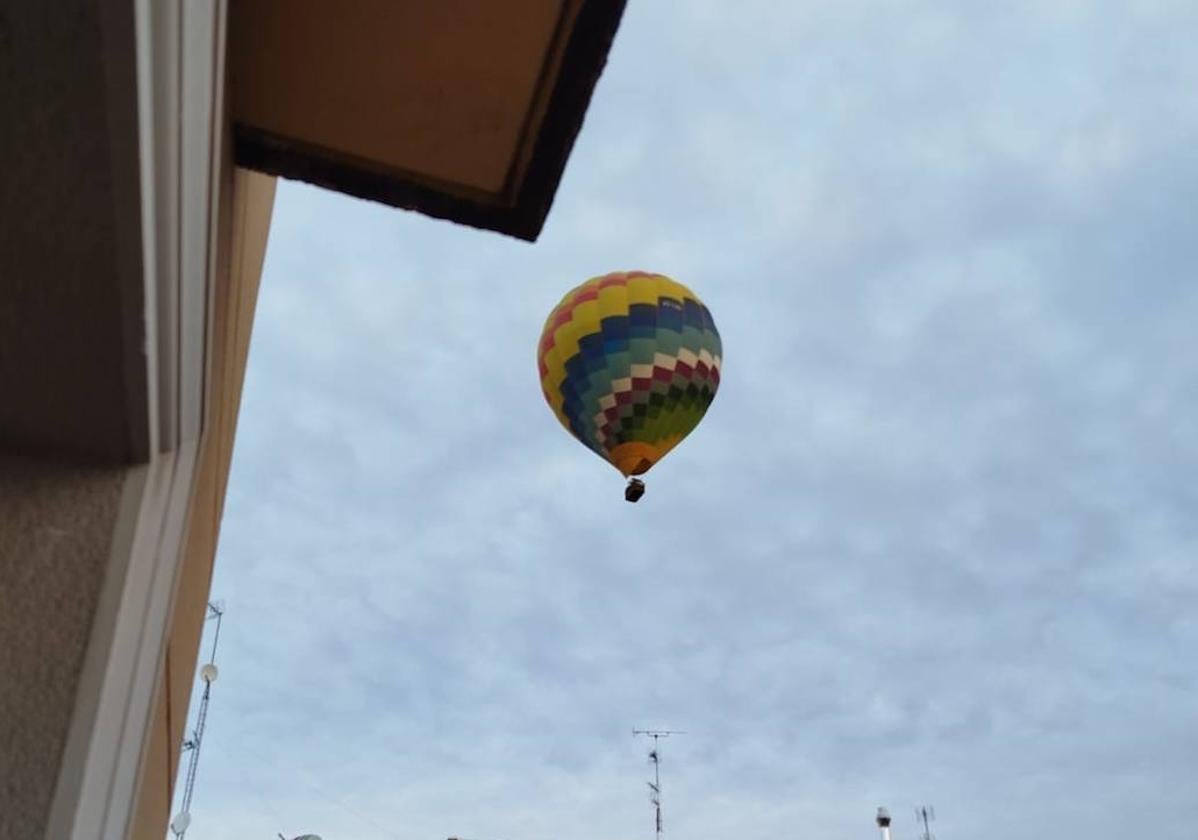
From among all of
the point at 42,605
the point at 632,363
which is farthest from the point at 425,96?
the point at 632,363

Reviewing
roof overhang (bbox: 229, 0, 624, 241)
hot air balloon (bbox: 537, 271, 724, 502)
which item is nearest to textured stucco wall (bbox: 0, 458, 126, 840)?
roof overhang (bbox: 229, 0, 624, 241)

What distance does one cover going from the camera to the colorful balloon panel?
37.0 ft

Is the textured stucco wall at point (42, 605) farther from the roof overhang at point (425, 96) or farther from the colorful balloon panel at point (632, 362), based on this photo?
the colorful balloon panel at point (632, 362)

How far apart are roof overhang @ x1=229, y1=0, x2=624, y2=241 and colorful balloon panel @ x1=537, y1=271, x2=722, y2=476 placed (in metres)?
9.59

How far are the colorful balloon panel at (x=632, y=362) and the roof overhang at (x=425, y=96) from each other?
9.59 metres

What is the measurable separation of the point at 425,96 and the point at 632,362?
9761 millimetres

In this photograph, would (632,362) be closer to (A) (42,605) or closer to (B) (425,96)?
(B) (425,96)

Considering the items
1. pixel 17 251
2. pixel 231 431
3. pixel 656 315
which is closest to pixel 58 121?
pixel 17 251

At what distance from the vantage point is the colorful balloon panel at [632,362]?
11.3 m

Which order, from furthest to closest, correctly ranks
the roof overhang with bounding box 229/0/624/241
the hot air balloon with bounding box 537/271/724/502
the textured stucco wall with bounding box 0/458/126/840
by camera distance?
the hot air balloon with bounding box 537/271/724/502
the roof overhang with bounding box 229/0/624/241
the textured stucco wall with bounding box 0/458/126/840

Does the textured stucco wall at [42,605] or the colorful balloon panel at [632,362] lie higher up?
the colorful balloon panel at [632,362]

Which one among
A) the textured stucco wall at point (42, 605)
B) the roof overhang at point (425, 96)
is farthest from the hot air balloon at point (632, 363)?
the textured stucco wall at point (42, 605)

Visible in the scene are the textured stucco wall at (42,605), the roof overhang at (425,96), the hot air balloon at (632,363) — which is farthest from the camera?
the hot air balloon at (632,363)

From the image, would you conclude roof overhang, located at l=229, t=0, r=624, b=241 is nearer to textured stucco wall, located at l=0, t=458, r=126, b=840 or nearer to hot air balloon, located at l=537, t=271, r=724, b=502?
textured stucco wall, located at l=0, t=458, r=126, b=840
